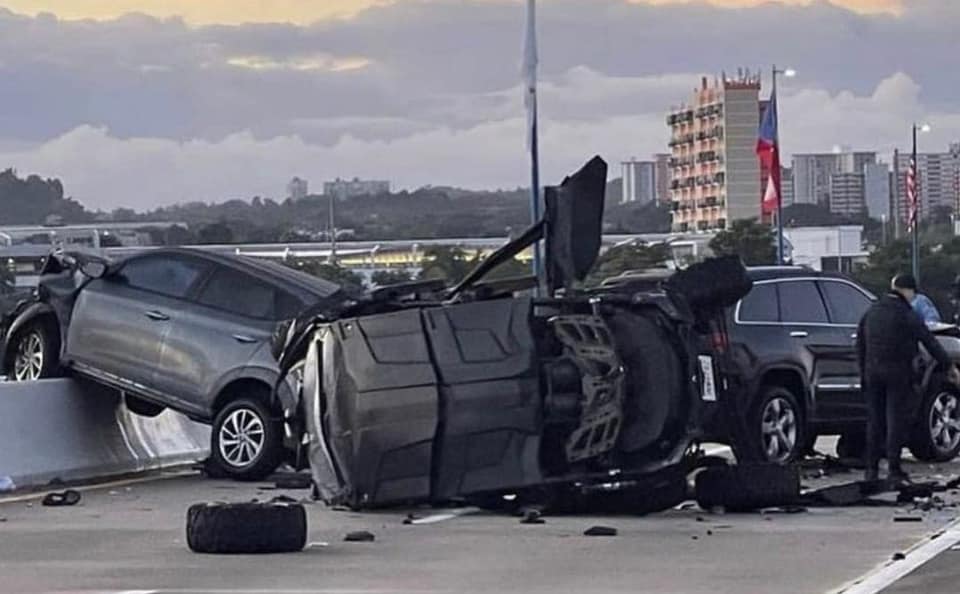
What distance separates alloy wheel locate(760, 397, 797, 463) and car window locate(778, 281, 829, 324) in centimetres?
87

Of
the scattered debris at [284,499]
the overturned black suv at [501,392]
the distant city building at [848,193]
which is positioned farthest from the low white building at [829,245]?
the overturned black suv at [501,392]

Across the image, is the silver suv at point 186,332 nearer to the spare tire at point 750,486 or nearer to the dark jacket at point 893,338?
the spare tire at point 750,486

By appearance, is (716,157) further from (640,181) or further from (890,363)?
(890,363)

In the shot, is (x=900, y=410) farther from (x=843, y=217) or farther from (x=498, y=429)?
(x=843, y=217)

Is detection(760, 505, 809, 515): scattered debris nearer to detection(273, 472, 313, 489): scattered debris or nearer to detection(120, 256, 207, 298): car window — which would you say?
detection(273, 472, 313, 489): scattered debris

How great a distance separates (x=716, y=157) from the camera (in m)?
56.8

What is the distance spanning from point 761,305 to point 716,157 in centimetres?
3790

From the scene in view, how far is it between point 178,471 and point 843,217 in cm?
5180

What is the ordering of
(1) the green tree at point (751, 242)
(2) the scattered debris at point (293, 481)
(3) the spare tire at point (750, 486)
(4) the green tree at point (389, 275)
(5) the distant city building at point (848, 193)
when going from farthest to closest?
(5) the distant city building at point (848, 193), (1) the green tree at point (751, 242), (4) the green tree at point (389, 275), (2) the scattered debris at point (293, 481), (3) the spare tire at point (750, 486)

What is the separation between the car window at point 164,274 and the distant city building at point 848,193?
180 feet

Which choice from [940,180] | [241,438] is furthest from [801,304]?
[940,180]

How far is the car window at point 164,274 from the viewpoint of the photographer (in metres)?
19.4

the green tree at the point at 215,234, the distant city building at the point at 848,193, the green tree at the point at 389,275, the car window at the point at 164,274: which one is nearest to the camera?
the car window at the point at 164,274

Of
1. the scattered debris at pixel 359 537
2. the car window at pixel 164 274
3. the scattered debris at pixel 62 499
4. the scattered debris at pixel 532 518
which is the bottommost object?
the scattered debris at pixel 62 499
